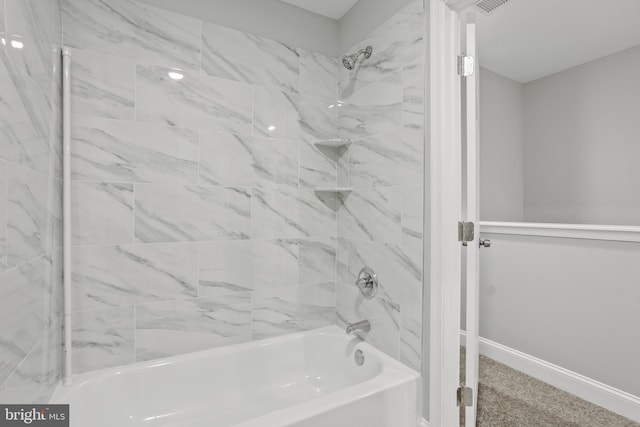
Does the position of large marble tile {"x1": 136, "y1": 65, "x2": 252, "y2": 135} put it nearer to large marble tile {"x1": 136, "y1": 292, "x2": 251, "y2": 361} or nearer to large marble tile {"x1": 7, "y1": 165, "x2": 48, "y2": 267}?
large marble tile {"x1": 7, "y1": 165, "x2": 48, "y2": 267}

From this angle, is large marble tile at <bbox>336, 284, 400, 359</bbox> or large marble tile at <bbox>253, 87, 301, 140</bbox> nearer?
large marble tile at <bbox>336, 284, 400, 359</bbox>

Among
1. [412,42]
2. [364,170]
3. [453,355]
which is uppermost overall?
[412,42]

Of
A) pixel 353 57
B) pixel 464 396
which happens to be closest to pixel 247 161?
pixel 353 57

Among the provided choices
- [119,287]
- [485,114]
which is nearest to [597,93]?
[485,114]

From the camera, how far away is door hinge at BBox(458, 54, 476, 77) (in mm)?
1466

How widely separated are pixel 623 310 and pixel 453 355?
1.37 meters

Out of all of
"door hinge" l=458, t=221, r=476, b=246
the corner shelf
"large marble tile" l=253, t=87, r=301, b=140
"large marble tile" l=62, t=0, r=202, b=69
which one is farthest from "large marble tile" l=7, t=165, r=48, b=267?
"door hinge" l=458, t=221, r=476, b=246

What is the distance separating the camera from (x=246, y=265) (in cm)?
190

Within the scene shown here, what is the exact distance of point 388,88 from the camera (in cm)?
175

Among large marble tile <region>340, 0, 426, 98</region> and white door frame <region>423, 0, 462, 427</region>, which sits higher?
large marble tile <region>340, 0, 426, 98</region>

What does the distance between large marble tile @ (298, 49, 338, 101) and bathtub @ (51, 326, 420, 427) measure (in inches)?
63.3

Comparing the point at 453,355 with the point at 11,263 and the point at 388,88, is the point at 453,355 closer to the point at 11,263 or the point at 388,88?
the point at 388,88

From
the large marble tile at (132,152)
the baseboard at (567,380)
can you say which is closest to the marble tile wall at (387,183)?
the large marble tile at (132,152)

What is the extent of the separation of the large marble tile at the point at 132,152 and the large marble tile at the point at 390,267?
1.06 m
